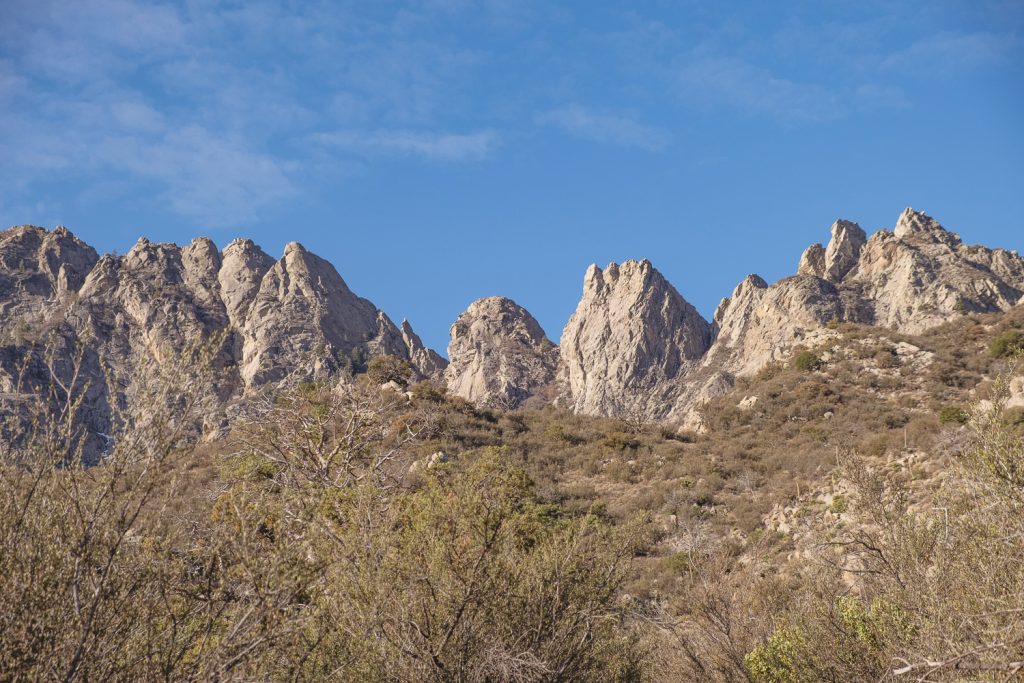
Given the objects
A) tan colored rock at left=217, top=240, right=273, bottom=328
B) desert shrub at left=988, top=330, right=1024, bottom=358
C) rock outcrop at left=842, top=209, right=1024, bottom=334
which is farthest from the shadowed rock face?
desert shrub at left=988, top=330, right=1024, bottom=358

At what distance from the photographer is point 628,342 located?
91.6m

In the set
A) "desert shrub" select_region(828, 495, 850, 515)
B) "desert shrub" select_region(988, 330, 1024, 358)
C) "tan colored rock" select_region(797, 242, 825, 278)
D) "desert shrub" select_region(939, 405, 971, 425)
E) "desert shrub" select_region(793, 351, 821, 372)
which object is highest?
"tan colored rock" select_region(797, 242, 825, 278)

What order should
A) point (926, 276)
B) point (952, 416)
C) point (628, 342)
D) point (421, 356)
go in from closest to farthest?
point (952, 416)
point (926, 276)
point (628, 342)
point (421, 356)

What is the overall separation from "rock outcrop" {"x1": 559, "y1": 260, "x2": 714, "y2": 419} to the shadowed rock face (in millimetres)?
17622

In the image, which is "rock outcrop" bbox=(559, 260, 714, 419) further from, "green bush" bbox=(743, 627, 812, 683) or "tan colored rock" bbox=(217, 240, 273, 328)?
"green bush" bbox=(743, 627, 812, 683)

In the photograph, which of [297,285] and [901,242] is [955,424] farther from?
[297,285]

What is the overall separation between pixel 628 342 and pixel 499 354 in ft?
48.6

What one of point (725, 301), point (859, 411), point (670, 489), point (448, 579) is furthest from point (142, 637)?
point (725, 301)

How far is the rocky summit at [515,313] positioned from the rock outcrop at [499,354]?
201mm

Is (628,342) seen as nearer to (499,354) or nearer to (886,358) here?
A: (499,354)

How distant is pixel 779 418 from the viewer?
40.1m

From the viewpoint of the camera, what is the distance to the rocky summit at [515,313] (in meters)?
75.7

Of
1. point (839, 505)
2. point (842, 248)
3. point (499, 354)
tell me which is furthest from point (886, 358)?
point (499, 354)

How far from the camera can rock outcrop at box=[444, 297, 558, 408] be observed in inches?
3593
